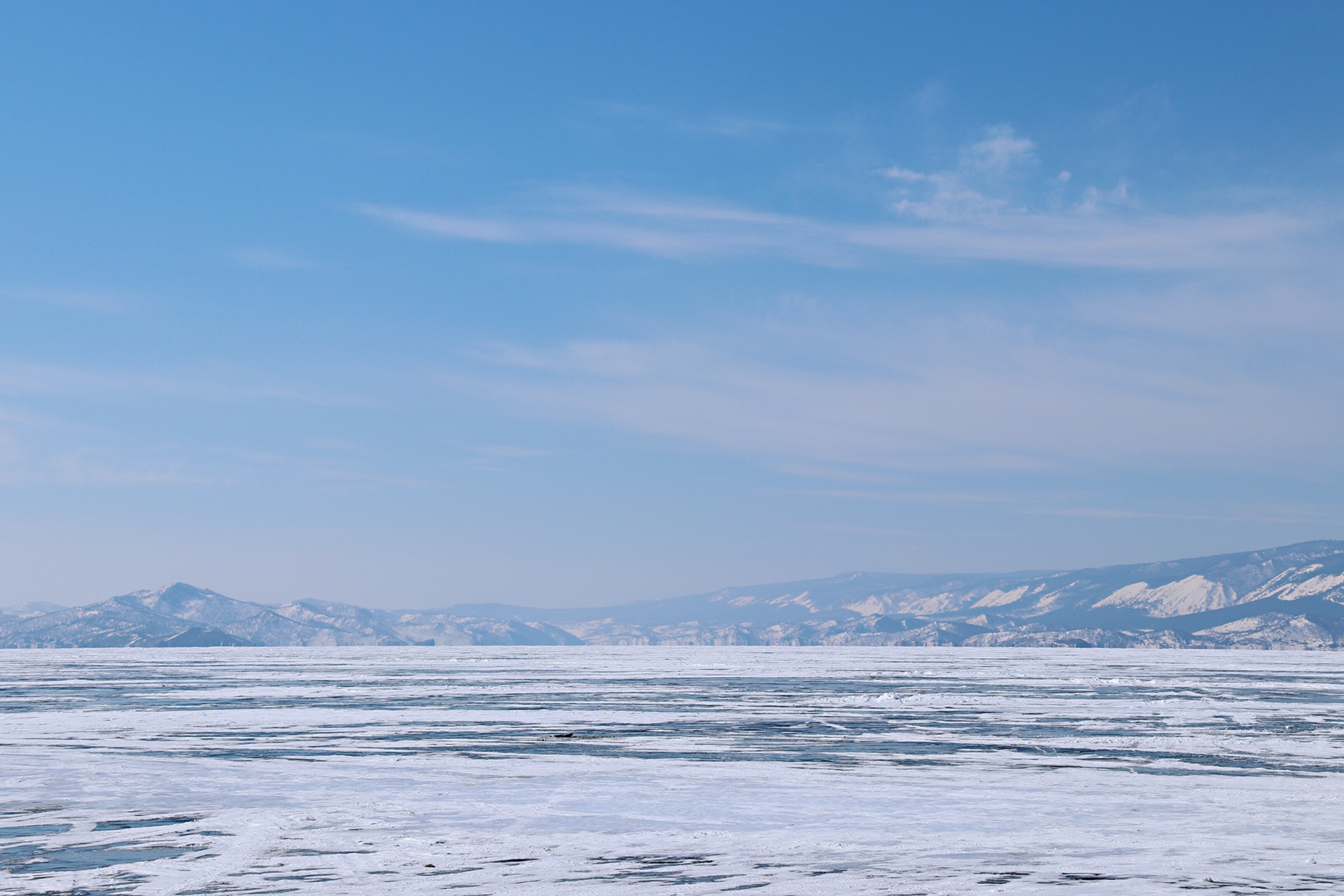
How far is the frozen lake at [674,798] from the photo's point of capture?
951 centimetres

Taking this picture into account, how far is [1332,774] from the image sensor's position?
50.1ft

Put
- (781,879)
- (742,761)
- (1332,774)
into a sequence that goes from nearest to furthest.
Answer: (781,879)
(1332,774)
(742,761)

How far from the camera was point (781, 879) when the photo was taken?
9.27 metres

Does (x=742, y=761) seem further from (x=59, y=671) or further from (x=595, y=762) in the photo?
(x=59, y=671)

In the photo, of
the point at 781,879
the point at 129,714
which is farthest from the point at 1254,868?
the point at 129,714

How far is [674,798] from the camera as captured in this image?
44.9 ft

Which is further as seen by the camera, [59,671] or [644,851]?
[59,671]

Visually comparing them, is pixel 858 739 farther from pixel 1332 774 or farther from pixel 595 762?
pixel 1332 774

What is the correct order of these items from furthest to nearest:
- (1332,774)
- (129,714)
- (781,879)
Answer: (129,714) < (1332,774) < (781,879)

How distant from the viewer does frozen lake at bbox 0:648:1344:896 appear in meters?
9.51

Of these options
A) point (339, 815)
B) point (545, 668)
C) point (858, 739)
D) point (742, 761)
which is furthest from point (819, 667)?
point (339, 815)

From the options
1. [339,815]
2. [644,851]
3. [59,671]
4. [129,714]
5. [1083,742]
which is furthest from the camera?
[59,671]

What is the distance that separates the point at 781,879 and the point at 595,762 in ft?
27.3

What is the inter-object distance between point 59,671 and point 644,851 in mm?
55134
